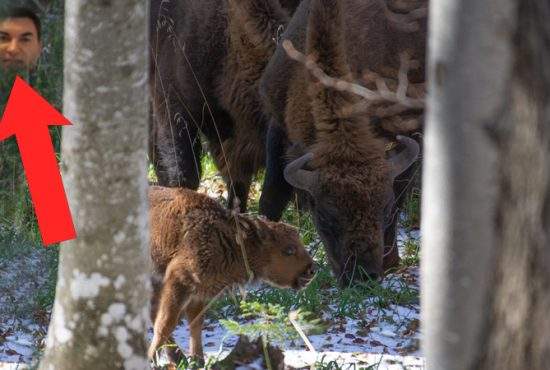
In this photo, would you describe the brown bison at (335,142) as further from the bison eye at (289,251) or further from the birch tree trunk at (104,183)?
the birch tree trunk at (104,183)

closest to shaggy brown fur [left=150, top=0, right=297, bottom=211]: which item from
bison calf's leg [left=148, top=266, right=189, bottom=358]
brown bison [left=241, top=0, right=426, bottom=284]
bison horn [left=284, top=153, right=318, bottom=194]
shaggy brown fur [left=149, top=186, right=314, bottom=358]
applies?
brown bison [left=241, top=0, right=426, bottom=284]

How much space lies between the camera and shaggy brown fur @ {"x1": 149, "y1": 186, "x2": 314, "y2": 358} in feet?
16.8

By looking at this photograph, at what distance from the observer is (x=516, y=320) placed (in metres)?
2.70

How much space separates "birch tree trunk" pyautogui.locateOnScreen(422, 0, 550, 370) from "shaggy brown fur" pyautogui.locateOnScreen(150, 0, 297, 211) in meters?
6.40

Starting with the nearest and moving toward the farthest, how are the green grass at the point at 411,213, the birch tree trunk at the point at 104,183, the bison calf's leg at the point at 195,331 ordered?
the birch tree trunk at the point at 104,183
the bison calf's leg at the point at 195,331
the green grass at the point at 411,213

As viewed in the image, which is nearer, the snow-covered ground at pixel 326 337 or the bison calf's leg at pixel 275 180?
the snow-covered ground at pixel 326 337

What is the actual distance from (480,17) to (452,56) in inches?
4.4

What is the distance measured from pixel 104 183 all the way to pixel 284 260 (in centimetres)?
178

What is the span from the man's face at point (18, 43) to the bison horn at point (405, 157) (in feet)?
8.67

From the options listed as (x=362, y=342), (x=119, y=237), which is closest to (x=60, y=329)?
(x=119, y=237)

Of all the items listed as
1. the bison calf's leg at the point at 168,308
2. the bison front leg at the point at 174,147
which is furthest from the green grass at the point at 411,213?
the bison calf's leg at the point at 168,308

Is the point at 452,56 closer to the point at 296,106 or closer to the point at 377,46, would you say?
the point at 296,106

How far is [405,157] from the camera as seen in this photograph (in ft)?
25.0

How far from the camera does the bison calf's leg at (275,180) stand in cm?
837
